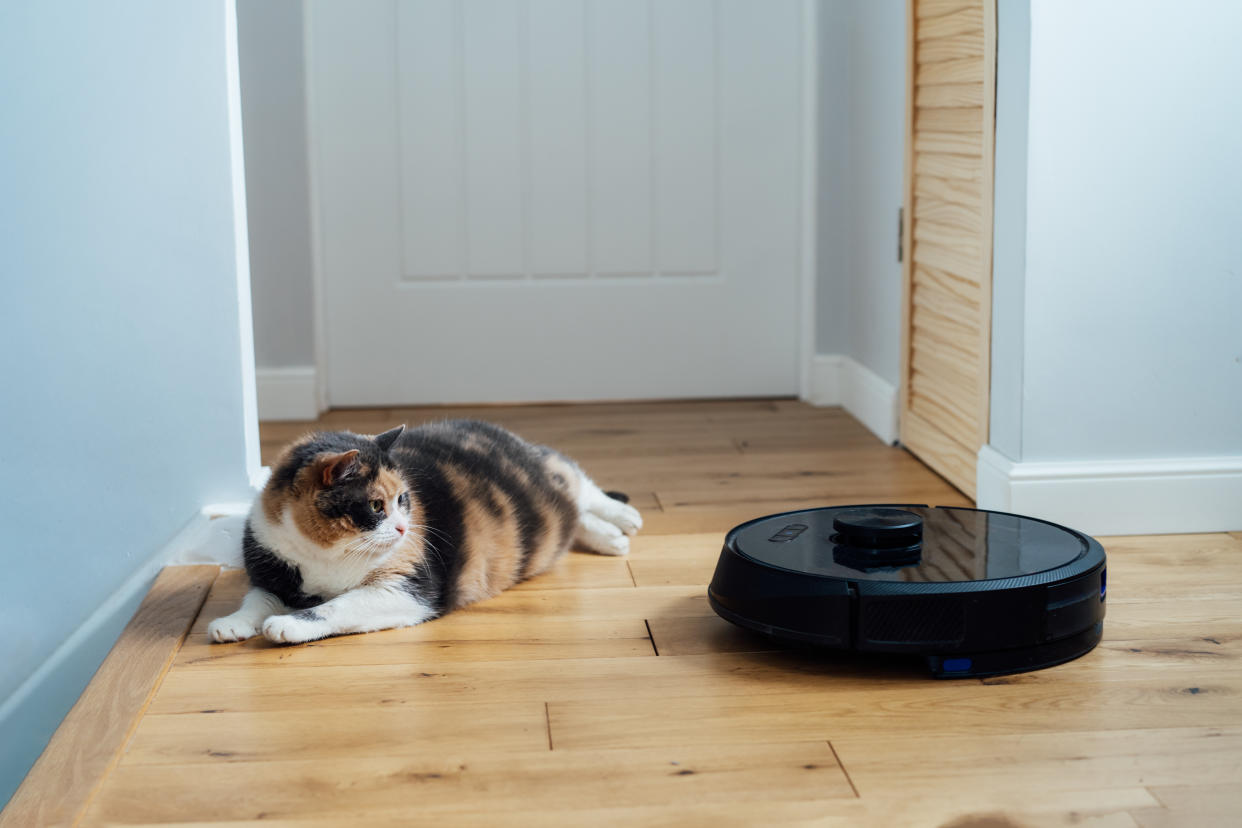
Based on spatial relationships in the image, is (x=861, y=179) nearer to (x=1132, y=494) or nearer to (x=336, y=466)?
(x=1132, y=494)

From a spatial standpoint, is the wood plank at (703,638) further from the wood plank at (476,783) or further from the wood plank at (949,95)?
the wood plank at (949,95)

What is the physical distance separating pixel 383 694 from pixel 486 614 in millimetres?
282

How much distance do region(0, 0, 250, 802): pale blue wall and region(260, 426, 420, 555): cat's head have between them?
44cm

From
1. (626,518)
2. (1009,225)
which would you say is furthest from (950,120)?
(626,518)

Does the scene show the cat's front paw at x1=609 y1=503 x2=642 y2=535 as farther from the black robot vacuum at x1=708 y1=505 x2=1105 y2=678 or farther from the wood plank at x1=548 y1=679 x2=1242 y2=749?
the wood plank at x1=548 y1=679 x2=1242 y2=749

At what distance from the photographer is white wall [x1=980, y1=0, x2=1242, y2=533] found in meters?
1.84

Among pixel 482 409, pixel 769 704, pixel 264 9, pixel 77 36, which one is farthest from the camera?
pixel 482 409

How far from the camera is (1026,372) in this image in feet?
6.27

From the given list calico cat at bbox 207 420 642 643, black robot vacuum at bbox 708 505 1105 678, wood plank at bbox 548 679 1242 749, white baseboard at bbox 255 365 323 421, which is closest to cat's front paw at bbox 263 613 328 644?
calico cat at bbox 207 420 642 643

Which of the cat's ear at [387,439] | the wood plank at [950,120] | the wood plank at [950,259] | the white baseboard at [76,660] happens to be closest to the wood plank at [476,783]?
the cat's ear at [387,439]

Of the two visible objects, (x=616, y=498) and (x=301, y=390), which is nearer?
(x=616, y=498)

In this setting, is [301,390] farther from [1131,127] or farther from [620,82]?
[1131,127]

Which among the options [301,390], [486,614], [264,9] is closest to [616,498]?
[486,614]

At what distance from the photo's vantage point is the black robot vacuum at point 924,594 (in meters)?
1.36
